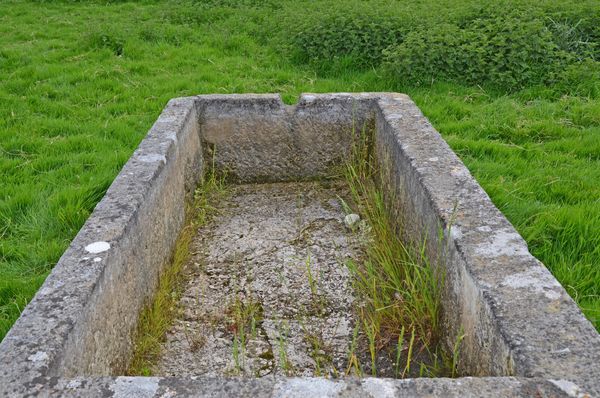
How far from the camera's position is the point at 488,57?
594 cm

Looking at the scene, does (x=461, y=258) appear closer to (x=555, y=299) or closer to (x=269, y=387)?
(x=555, y=299)

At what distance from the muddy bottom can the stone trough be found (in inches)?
9.8

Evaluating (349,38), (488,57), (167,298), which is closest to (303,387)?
(167,298)

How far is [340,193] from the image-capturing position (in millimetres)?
4285

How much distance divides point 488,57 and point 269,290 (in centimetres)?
382

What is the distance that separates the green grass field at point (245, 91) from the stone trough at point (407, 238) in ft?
2.09

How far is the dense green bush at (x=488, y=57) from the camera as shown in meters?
5.85

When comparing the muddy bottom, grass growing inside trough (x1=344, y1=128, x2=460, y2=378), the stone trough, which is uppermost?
the stone trough

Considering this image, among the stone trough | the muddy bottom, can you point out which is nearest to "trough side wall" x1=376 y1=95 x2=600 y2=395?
the stone trough

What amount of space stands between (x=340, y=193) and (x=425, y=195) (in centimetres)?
153

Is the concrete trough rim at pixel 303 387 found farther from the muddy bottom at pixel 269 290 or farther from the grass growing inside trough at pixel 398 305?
the muddy bottom at pixel 269 290

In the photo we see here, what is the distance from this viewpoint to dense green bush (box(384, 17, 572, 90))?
5848 millimetres

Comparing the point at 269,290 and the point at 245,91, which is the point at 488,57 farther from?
the point at 269,290

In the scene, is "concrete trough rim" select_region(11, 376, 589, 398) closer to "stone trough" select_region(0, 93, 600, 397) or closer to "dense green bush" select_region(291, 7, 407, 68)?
"stone trough" select_region(0, 93, 600, 397)
